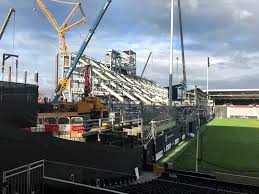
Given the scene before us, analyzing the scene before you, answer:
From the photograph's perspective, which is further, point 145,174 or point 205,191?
point 145,174

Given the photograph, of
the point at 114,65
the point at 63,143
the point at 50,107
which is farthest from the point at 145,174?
the point at 114,65

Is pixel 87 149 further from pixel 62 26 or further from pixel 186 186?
pixel 62 26

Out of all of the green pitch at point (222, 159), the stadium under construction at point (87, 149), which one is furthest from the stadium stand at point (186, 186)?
the green pitch at point (222, 159)

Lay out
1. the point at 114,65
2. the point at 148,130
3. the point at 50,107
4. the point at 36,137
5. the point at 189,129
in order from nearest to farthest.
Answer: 1. the point at 36,137
2. the point at 148,130
3. the point at 50,107
4. the point at 189,129
5. the point at 114,65

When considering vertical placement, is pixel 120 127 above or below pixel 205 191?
above

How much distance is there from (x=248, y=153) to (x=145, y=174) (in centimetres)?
1214

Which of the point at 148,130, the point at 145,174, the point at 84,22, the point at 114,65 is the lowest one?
the point at 145,174

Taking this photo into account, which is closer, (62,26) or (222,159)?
(222,159)

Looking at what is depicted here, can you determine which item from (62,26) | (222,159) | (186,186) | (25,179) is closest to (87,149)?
(25,179)

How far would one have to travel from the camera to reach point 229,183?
1639cm

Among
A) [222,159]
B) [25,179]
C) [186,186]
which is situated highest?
[25,179]

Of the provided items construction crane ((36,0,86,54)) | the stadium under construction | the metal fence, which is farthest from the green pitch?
construction crane ((36,0,86,54))

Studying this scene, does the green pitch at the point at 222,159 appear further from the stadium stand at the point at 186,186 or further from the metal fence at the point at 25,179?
the metal fence at the point at 25,179

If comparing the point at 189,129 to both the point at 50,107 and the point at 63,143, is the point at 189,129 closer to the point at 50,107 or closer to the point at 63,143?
the point at 50,107
